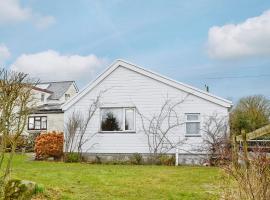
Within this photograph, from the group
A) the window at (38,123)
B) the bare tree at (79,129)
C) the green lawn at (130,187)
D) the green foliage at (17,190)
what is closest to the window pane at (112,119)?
the bare tree at (79,129)

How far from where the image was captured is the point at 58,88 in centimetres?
5872

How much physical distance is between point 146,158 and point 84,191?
41.7ft

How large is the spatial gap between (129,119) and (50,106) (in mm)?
23689

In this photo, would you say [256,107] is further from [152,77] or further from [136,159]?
[136,159]

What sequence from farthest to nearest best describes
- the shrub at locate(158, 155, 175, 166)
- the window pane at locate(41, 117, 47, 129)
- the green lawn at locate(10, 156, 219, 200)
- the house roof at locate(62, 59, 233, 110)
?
the window pane at locate(41, 117, 47, 129) < the house roof at locate(62, 59, 233, 110) < the shrub at locate(158, 155, 175, 166) < the green lawn at locate(10, 156, 219, 200)

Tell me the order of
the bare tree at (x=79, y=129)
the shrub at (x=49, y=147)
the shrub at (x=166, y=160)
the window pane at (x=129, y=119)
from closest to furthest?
the shrub at (x=166, y=160), the window pane at (x=129, y=119), the shrub at (x=49, y=147), the bare tree at (x=79, y=129)

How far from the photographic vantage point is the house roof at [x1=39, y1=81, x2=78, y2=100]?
56609mm

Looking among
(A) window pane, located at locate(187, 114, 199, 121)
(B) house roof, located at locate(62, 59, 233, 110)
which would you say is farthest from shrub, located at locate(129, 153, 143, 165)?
(B) house roof, located at locate(62, 59, 233, 110)

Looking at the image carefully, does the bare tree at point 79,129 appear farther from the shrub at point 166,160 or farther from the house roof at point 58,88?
the house roof at point 58,88

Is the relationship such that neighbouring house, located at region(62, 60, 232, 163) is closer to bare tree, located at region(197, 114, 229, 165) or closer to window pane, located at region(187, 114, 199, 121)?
window pane, located at region(187, 114, 199, 121)

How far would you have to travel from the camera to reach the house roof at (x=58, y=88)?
56.6 meters

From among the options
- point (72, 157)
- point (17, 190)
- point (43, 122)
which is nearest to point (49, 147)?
point (72, 157)

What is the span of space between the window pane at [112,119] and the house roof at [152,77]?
1.85 metres

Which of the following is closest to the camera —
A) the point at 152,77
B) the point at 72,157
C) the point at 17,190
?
the point at 17,190
